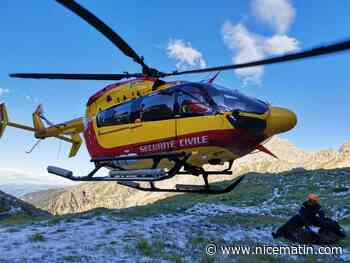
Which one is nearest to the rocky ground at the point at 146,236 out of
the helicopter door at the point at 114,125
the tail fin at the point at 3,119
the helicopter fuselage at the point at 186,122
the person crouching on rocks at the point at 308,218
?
the person crouching on rocks at the point at 308,218

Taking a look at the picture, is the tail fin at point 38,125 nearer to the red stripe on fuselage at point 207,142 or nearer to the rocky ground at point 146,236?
the rocky ground at point 146,236

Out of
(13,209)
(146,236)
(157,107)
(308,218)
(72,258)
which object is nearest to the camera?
(72,258)

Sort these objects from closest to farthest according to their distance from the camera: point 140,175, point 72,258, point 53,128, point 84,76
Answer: point 72,258 → point 140,175 → point 84,76 → point 53,128

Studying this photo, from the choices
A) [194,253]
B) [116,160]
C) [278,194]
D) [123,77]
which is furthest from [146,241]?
[278,194]

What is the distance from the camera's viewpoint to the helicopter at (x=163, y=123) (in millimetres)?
10805

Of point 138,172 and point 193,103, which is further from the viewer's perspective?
point 138,172

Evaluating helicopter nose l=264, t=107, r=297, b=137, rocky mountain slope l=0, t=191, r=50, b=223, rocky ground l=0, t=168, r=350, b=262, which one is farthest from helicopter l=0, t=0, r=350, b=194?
rocky mountain slope l=0, t=191, r=50, b=223

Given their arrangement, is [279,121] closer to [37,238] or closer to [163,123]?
[163,123]

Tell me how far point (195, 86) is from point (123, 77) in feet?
9.58

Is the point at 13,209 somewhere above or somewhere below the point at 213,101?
below

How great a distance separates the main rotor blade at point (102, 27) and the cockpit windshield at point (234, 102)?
264 cm

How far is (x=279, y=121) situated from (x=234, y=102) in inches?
52.3

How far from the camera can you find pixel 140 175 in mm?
11641

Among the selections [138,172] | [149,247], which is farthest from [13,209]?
[149,247]
